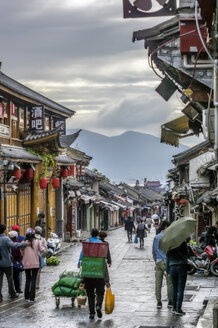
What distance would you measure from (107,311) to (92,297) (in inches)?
17.3

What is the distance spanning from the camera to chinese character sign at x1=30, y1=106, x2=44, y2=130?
34844 mm

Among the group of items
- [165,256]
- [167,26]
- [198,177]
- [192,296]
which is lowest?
[192,296]

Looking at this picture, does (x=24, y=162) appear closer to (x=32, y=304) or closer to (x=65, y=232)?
(x=65, y=232)

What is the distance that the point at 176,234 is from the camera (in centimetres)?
1401

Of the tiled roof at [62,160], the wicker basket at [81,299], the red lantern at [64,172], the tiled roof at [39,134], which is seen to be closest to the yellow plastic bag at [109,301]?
the wicker basket at [81,299]

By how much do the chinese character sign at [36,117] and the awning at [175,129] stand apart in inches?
432

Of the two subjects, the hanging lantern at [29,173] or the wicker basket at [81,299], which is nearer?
the wicker basket at [81,299]

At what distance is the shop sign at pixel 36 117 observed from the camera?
3484 cm

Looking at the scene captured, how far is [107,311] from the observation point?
1376 centimetres

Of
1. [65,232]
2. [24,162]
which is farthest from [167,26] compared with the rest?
[65,232]

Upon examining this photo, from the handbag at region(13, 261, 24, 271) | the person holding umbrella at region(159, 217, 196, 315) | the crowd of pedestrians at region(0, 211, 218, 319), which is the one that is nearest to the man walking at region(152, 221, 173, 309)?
the crowd of pedestrians at region(0, 211, 218, 319)

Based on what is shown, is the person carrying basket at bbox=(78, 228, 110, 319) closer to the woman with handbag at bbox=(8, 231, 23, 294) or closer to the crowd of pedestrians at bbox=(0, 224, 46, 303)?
the crowd of pedestrians at bbox=(0, 224, 46, 303)

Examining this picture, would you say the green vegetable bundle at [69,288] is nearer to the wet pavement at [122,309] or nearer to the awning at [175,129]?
the wet pavement at [122,309]

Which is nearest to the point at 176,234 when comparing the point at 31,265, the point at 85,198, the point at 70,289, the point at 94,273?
the point at 94,273
